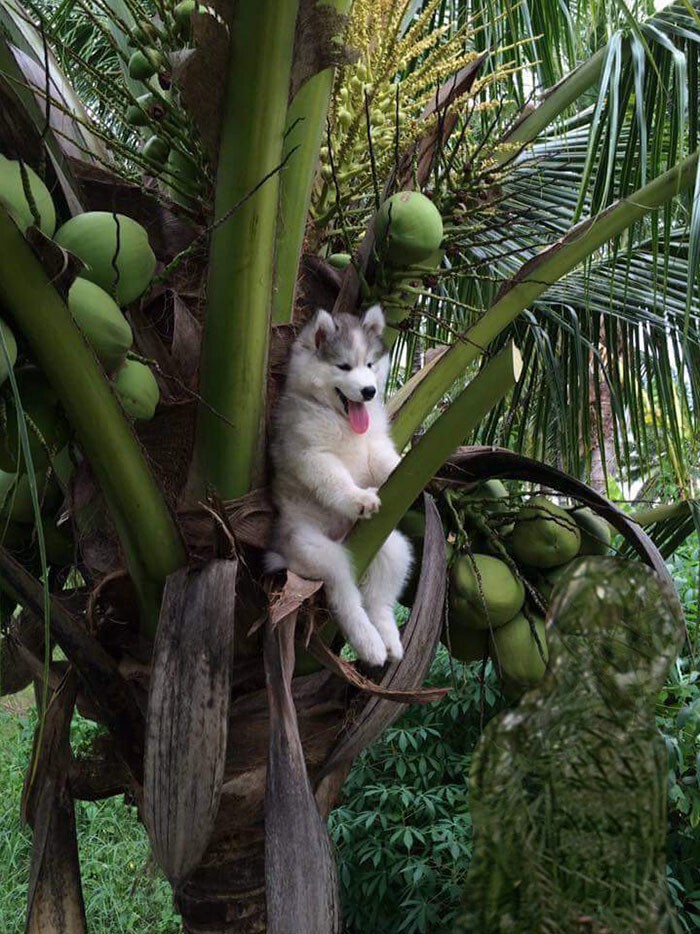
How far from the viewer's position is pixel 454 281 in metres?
2.38

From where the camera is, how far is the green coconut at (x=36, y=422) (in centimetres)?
113

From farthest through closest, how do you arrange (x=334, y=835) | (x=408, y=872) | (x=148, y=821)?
(x=334, y=835) < (x=408, y=872) < (x=148, y=821)

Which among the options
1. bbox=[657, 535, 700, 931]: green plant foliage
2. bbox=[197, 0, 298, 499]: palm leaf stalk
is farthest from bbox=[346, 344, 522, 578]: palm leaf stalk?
bbox=[657, 535, 700, 931]: green plant foliage

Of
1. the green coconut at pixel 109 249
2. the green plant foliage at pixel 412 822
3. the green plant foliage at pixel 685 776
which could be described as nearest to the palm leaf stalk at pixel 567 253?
the green coconut at pixel 109 249

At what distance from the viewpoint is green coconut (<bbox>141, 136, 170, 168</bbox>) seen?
153cm

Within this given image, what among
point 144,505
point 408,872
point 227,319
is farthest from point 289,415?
point 408,872

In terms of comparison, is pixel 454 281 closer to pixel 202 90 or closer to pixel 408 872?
pixel 202 90

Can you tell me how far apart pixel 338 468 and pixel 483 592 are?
31cm

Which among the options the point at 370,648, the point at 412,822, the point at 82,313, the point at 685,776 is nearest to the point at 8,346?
the point at 82,313

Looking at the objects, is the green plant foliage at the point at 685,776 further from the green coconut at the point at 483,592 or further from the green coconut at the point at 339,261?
the green coconut at the point at 339,261

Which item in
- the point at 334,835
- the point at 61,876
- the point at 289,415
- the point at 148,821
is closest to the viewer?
the point at 148,821

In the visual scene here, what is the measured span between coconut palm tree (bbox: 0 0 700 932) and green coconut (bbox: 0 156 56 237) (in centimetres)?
3

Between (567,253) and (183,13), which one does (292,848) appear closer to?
(567,253)

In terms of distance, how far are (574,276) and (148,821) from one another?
1643 millimetres
